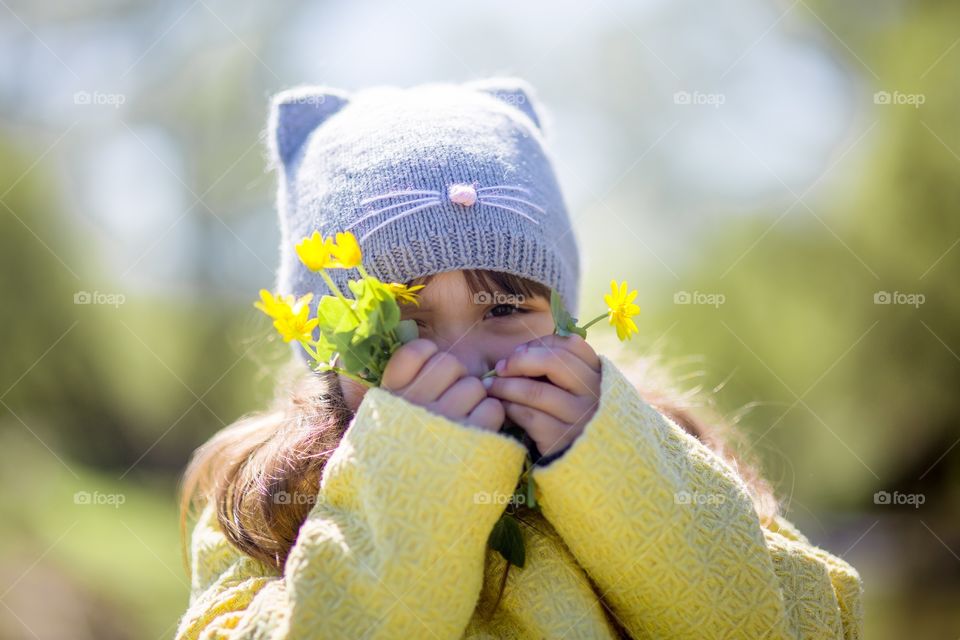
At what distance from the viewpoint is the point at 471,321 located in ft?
4.80

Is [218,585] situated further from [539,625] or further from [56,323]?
[56,323]

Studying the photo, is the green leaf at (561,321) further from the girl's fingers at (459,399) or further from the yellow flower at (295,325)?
the yellow flower at (295,325)

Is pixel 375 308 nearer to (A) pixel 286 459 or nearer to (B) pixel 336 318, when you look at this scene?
(B) pixel 336 318

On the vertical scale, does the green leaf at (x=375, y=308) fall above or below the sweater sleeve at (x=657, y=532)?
above

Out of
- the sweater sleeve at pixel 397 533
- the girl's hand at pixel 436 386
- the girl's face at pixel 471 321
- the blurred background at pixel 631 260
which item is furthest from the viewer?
the blurred background at pixel 631 260

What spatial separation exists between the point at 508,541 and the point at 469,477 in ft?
0.71

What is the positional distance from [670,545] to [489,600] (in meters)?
0.35

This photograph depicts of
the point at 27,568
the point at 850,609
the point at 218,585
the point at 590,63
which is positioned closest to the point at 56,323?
the point at 27,568

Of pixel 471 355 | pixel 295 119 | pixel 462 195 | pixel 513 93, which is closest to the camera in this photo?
pixel 471 355

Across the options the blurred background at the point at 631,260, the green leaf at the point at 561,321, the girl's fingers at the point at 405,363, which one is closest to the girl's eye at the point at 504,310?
the green leaf at the point at 561,321

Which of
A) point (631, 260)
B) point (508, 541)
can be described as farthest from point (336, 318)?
point (631, 260)

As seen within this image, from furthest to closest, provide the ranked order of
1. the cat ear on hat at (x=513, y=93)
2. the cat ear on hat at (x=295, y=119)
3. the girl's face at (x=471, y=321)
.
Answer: the cat ear on hat at (x=513, y=93), the cat ear on hat at (x=295, y=119), the girl's face at (x=471, y=321)

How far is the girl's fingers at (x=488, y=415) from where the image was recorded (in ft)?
3.89

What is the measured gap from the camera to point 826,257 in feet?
12.0
